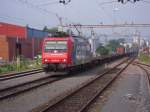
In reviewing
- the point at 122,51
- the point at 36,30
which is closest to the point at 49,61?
the point at 36,30

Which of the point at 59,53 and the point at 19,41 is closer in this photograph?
the point at 59,53

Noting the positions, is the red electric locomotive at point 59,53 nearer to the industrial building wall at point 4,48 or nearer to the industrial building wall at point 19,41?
the industrial building wall at point 19,41

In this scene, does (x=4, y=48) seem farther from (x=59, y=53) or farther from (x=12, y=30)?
(x=59, y=53)

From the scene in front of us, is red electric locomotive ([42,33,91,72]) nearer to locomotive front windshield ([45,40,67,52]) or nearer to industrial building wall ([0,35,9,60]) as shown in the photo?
locomotive front windshield ([45,40,67,52])

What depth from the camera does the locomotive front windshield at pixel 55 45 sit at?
29172mm

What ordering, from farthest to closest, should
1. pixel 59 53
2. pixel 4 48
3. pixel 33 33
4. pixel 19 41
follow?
Answer: pixel 33 33 → pixel 19 41 → pixel 4 48 → pixel 59 53

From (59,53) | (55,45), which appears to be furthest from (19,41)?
(59,53)

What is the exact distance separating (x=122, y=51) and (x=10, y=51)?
37110 millimetres

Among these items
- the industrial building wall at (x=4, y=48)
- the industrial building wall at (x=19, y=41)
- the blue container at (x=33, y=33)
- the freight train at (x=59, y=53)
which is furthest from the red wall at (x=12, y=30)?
the freight train at (x=59, y=53)

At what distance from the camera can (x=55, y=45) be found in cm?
2947

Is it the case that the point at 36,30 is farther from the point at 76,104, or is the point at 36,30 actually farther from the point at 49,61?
the point at 76,104

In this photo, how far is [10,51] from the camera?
6625cm

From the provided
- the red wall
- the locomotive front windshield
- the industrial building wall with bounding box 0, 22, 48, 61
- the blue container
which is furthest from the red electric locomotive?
the blue container

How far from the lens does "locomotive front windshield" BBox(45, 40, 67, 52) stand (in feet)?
95.7
